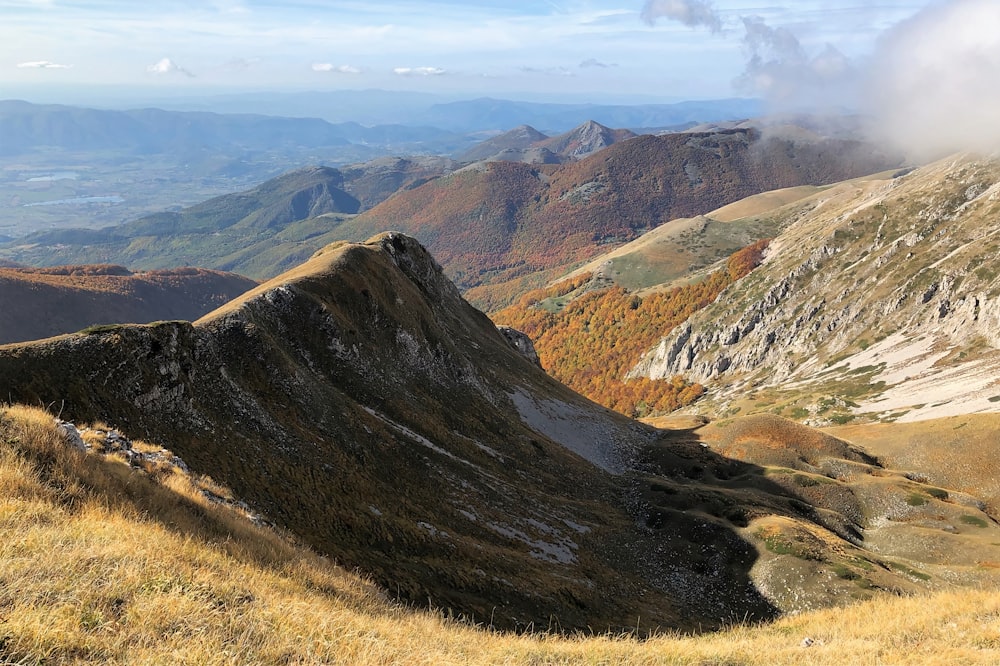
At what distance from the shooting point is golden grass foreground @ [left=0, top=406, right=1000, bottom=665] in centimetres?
848

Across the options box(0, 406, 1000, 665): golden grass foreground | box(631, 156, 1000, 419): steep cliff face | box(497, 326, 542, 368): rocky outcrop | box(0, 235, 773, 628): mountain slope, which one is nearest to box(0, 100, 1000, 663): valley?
box(0, 406, 1000, 665): golden grass foreground

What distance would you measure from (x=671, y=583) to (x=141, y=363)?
41.5m

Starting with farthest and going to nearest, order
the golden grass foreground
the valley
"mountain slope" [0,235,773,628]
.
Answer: "mountain slope" [0,235,773,628], the valley, the golden grass foreground

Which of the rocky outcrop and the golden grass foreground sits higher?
the golden grass foreground

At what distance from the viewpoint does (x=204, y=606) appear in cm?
969

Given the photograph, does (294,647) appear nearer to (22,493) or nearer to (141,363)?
(22,493)

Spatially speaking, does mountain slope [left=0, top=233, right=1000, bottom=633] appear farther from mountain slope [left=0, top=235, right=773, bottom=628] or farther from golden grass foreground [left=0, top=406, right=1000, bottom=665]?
golden grass foreground [left=0, top=406, right=1000, bottom=665]

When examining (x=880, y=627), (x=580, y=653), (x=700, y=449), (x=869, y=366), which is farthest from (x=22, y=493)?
(x=869, y=366)

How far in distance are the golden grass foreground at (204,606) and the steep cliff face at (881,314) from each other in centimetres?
9950

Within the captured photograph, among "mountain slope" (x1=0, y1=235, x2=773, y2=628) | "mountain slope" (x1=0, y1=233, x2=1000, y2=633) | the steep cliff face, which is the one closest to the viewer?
"mountain slope" (x1=0, y1=235, x2=773, y2=628)

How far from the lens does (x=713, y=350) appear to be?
17950 cm

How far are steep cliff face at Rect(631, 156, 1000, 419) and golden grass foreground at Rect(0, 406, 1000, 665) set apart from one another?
326 feet

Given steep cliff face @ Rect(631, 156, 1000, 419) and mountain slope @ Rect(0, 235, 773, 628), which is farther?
steep cliff face @ Rect(631, 156, 1000, 419)

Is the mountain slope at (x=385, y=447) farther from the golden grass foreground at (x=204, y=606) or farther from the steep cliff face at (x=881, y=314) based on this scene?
the steep cliff face at (x=881, y=314)
